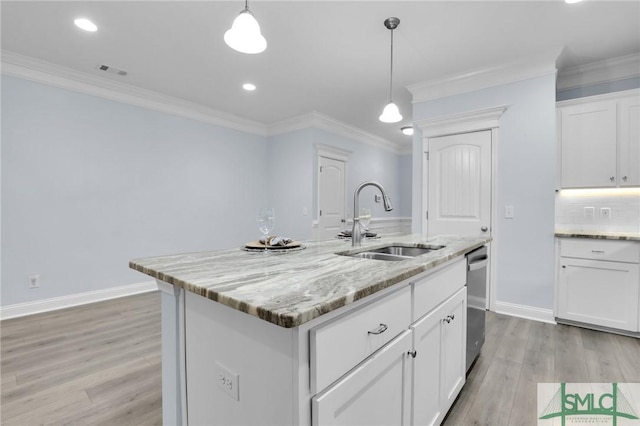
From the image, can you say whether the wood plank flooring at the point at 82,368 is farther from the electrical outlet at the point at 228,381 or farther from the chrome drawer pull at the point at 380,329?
the chrome drawer pull at the point at 380,329

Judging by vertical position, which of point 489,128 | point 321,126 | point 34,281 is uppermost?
point 321,126

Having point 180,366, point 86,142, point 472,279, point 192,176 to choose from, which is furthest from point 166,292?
point 192,176

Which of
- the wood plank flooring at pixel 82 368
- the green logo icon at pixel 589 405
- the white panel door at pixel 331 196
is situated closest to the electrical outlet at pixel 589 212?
the green logo icon at pixel 589 405

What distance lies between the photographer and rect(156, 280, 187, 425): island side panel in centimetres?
113

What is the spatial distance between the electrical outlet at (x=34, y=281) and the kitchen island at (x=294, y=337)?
2.88 metres

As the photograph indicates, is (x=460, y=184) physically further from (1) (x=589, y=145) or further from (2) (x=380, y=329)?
(2) (x=380, y=329)

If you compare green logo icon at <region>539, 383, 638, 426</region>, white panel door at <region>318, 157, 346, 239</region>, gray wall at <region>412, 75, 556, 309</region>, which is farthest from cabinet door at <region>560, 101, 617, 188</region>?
white panel door at <region>318, 157, 346, 239</region>

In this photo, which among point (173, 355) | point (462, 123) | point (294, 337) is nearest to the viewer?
point (294, 337)

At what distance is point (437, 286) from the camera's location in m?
1.43

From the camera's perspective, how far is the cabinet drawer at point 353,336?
75cm

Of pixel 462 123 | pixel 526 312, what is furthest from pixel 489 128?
pixel 526 312

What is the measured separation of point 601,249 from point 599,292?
0.39 m

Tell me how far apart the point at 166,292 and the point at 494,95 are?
361cm

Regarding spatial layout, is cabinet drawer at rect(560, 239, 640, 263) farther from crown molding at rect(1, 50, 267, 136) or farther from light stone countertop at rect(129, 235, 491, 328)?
crown molding at rect(1, 50, 267, 136)
